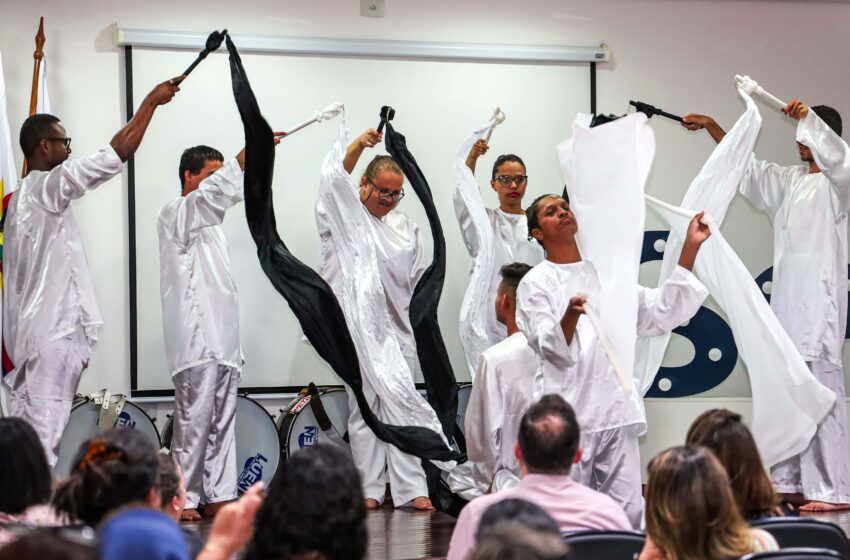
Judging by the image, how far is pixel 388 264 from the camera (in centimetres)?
591

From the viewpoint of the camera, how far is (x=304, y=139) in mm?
6641

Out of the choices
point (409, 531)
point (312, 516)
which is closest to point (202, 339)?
point (409, 531)

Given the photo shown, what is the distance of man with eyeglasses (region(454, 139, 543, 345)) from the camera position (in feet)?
20.0

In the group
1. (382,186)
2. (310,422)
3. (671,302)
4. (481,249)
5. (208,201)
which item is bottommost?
(310,422)

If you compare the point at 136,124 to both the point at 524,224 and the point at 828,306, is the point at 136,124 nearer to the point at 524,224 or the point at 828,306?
the point at 524,224

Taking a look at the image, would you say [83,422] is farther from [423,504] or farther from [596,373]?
[596,373]

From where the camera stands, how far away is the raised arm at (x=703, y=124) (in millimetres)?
5969

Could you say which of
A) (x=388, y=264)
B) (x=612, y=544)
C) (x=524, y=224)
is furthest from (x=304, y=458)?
(x=524, y=224)

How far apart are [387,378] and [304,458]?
3.36 metres

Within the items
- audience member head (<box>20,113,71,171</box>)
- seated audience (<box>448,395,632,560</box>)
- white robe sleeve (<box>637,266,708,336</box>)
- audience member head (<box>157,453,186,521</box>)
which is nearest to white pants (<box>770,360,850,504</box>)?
white robe sleeve (<box>637,266,708,336</box>)

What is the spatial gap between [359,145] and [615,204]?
1961mm

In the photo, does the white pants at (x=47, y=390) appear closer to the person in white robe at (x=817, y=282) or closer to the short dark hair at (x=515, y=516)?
the short dark hair at (x=515, y=516)

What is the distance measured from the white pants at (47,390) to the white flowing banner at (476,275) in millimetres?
1978

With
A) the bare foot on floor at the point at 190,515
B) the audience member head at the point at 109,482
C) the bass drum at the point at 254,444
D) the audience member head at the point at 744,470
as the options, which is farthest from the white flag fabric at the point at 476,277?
the audience member head at the point at 109,482
